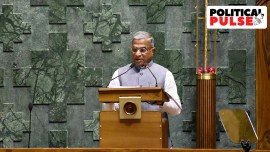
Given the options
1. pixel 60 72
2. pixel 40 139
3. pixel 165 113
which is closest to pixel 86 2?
pixel 60 72

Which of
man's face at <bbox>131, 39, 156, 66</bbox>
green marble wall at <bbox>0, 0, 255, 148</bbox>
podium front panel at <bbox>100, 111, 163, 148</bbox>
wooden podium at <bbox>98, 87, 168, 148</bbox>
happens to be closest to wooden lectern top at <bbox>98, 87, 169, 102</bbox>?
wooden podium at <bbox>98, 87, 168, 148</bbox>

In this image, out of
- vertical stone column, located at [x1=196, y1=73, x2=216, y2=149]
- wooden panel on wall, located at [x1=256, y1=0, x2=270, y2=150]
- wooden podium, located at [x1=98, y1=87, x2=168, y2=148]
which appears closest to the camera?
wooden panel on wall, located at [x1=256, y1=0, x2=270, y2=150]

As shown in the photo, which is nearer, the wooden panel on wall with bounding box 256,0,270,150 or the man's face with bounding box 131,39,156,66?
the wooden panel on wall with bounding box 256,0,270,150

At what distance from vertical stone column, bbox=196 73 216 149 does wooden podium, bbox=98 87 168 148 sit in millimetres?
2549

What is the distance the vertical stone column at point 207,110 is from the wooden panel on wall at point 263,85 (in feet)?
9.97

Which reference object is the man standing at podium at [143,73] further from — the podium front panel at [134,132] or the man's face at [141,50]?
the podium front panel at [134,132]

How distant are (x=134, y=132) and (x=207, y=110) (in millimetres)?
2751

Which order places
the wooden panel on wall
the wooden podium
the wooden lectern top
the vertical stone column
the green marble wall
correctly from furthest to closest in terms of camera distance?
1. the green marble wall
2. the vertical stone column
3. the wooden lectern top
4. the wooden podium
5. the wooden panel on wall

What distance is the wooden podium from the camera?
4.24 meters

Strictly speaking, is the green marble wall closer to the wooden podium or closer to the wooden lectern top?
the wooden lectern top

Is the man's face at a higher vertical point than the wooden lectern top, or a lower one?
higher

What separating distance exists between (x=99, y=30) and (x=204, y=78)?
143 cm

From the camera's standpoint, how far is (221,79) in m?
7.42

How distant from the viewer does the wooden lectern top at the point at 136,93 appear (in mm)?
4406
